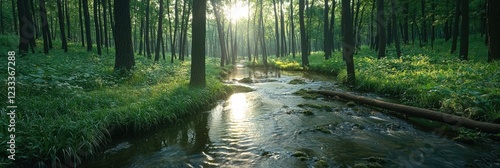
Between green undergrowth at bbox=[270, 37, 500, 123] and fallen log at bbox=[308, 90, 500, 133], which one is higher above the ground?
green undergrowth at bbox=[270, 37, 500, 123]

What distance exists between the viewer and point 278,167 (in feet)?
14.4

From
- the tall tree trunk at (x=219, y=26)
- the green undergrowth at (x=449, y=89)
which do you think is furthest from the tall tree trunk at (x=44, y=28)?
the green undergrowth at (x=449, y=89)

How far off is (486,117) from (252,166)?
5.31 m

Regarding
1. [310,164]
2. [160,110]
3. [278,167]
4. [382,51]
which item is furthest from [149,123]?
[382,51]

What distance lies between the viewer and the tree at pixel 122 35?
1145 cm

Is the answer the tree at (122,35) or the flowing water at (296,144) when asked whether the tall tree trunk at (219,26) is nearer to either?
the tree at (122,35)

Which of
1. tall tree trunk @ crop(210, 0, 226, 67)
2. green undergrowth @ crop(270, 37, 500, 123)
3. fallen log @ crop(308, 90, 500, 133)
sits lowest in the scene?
fallen log @ crop(308, 90, 500, 133)

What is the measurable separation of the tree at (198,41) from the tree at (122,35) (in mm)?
3475

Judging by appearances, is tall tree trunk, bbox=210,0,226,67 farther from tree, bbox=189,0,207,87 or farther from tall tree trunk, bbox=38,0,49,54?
tree, bbox=189,0,207,87

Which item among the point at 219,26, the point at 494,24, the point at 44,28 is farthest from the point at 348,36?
the point at 44,28

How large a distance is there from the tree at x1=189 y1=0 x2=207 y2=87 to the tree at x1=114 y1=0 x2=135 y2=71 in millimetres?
3475

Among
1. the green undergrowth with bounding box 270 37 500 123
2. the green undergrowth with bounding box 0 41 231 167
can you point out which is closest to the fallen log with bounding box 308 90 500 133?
the green undergrowth with bounding box 270 37 500 123

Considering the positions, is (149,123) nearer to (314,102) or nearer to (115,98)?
(115,98)

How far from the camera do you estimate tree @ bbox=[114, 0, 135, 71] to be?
1145 cm
